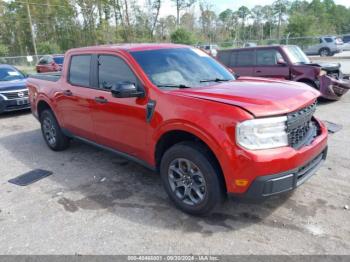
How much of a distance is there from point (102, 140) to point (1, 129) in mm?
4660

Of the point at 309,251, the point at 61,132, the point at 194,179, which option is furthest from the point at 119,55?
the point at 309,251

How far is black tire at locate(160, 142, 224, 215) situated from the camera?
10.3 ft

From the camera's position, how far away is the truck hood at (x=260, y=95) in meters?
2.94

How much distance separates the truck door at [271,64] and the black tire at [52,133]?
240 inches

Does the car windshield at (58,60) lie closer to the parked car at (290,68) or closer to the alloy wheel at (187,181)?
the parked car at (290,68)

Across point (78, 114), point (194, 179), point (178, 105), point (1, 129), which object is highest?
point (178, 105)

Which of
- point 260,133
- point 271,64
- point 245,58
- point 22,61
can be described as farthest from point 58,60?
point 260,133

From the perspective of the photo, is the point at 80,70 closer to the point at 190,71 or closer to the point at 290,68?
the point at 190,71

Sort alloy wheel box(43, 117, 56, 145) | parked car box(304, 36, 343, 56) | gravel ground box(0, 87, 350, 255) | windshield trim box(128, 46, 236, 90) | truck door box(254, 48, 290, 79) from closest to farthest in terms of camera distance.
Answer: gravel ground box(0, 87, 350, 255)
windshield trim box(128, 46, 236, 90)
alloy wheel box(43, 117, 56, 145)
truck door box(254, 48, 290, 79)
parked car box(304, 36, 343, 56)

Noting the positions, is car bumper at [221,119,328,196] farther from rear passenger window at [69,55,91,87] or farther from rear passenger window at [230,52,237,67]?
rear passenger window at [230,52,237,67]

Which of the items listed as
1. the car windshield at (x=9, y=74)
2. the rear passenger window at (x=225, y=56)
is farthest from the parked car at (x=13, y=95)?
the rear passenger window at (x=225, y=56)

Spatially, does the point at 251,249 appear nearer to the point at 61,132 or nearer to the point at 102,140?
the point at 102,140

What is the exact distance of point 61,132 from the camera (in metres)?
5.67

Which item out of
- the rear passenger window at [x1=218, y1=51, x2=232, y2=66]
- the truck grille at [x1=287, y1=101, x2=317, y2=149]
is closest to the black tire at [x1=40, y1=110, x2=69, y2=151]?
the truck grille at [x1=287, y1=101, x2=317, y2=149]
